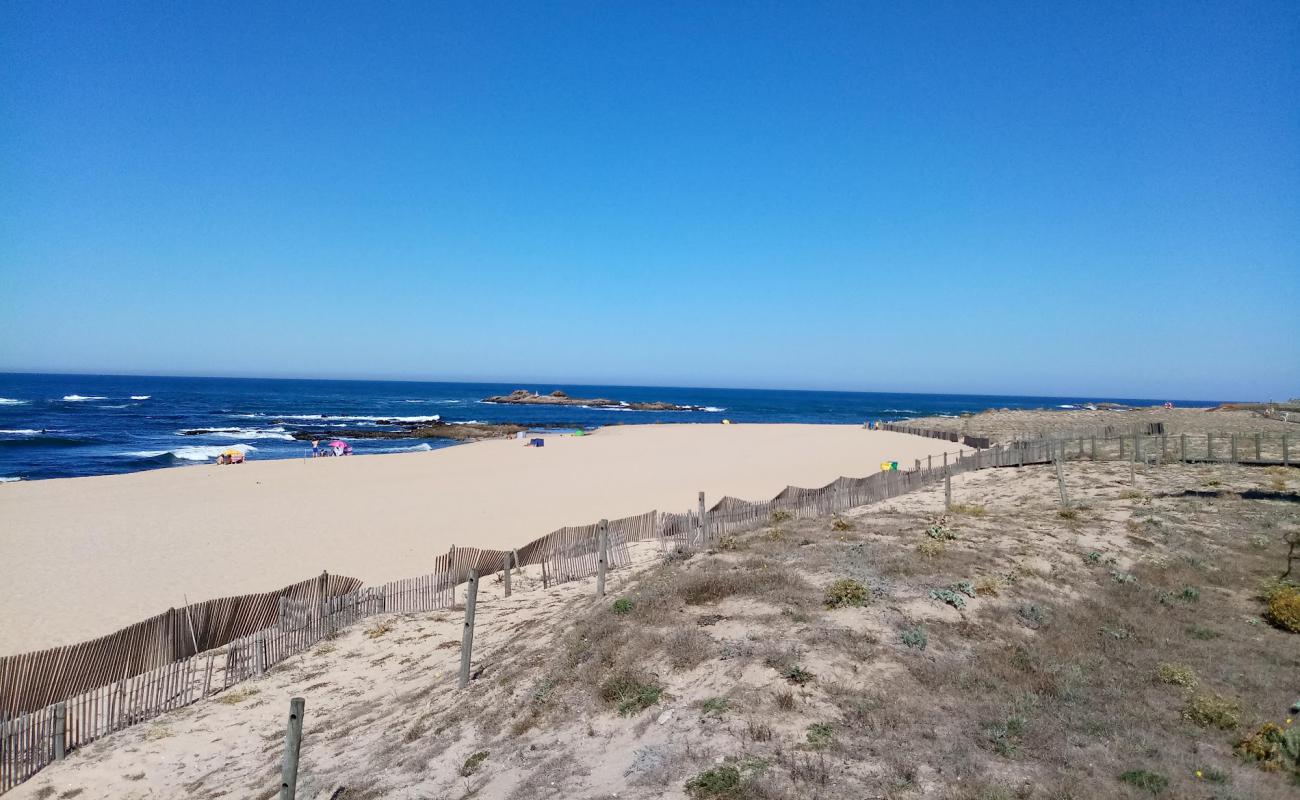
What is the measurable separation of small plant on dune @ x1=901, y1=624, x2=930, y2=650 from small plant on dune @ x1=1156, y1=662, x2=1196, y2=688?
9.50 ft

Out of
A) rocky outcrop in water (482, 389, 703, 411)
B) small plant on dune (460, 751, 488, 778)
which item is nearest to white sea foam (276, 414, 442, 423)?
rocky outcrop in water (482, 389, 703, 411)

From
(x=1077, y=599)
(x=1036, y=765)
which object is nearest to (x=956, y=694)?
(x=1036, y=765)

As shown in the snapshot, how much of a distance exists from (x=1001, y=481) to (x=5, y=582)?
3519cm

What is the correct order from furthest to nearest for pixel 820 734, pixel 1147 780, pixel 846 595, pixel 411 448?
Answer: pixel 411 448
pixel 846 595
pixel 820 734
pixel 1147 780

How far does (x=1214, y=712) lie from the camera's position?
7.75 m

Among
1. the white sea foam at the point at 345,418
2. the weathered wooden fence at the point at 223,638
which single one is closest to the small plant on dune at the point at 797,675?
the weathered wooden fence at the point at 223,638

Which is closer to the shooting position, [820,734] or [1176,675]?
[820,734]

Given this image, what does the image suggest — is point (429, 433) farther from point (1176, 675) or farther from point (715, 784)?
point (1176, 675)

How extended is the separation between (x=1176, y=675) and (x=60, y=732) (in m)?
15.9

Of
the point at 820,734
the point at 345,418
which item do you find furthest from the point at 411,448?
the point at 820,734

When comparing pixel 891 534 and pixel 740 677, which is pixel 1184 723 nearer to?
pixel 740 677

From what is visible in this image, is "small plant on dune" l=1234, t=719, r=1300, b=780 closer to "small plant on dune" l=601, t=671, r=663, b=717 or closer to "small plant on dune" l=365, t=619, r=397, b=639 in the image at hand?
"small plant on dune" l=601, t=671, r=663, b=717

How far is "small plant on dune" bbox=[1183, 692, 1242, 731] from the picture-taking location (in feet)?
Answer: 25.2

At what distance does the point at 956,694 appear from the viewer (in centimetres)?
827
